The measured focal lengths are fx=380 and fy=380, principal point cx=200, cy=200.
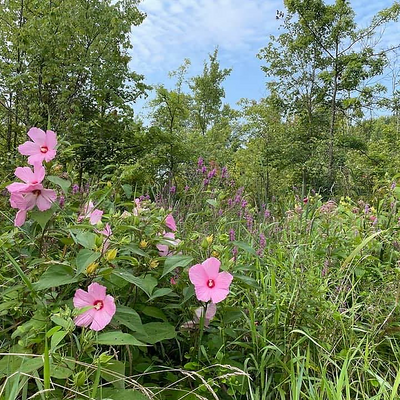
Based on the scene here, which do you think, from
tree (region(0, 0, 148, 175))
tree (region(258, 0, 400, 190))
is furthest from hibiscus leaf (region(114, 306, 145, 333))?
tree (region(258, 0, 400, 190))

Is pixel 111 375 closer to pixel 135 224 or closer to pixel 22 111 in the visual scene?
pixel 135 224

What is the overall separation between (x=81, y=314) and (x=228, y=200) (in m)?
1.27

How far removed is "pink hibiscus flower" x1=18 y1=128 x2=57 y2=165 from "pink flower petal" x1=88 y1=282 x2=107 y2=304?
1.22 feet

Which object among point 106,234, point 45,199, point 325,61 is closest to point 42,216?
point 45,199

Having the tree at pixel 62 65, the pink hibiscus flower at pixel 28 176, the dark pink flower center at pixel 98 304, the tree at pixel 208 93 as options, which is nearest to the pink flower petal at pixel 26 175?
the pink hibiscus flower at pixel 28 176

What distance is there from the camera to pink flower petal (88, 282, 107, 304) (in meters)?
0.83

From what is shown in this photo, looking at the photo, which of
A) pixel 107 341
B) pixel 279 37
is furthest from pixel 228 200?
pixel 279 37

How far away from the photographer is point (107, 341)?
0.75m

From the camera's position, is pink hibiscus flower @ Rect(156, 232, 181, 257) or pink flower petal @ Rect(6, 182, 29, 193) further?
pink hibiscus flower @ Rect(156, 232, 181, 257)

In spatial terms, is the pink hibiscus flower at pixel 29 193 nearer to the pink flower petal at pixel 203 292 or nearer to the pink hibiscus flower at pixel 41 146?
the pink hibiscus flower at pixel 41 146

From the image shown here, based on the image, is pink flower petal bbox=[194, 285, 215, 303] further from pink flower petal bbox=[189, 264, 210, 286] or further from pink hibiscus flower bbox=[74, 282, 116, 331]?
pink hibiscus flower bbox=[74, 282, 116, 331]

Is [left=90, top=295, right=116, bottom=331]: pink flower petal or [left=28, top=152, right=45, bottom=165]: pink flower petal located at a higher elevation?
[left=28, top=152, right=45, bottom=165]: pink flower petal

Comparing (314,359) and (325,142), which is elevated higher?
(325,142)

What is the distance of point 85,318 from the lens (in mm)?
811
